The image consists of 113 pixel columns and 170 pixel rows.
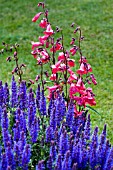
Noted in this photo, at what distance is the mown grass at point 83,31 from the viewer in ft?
20.8

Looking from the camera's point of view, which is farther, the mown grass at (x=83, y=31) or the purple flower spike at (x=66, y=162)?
the mown grass at (x=83, y=31)

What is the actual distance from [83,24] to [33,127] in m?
6.34

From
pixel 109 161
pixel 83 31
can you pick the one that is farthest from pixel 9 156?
pixel 83 31

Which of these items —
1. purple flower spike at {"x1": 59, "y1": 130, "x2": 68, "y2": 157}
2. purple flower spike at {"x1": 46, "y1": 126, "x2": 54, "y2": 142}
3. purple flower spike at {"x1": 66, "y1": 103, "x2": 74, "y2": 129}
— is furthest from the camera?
purple flower spike at {"x1": 66, "y1": 103, "x2": 74, "y2": 129}

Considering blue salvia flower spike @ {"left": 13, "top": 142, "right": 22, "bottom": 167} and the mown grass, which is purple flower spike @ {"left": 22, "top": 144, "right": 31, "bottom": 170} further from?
the mown grass

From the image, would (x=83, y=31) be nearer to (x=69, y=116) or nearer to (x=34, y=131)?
(x=69, y=116)

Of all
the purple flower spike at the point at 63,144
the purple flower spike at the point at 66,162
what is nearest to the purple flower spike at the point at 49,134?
the purple flower spike at the point at 63,144

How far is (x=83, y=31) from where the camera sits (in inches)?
340

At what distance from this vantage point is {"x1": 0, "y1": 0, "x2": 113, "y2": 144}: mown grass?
20.8 ft

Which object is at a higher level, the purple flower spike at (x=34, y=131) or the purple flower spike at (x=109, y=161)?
the purple flower spike at (x=34, y=131)

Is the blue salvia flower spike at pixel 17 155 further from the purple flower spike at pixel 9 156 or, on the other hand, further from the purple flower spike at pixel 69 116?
the purple flower spike at pixel 69 116

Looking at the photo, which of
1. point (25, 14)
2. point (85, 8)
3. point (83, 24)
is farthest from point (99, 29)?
point (25, 14)

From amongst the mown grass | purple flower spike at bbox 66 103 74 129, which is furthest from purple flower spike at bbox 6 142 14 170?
the mown grass

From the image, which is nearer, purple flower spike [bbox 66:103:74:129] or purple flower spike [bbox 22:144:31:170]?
purple flower spike [bbox 22:144:31:170]
